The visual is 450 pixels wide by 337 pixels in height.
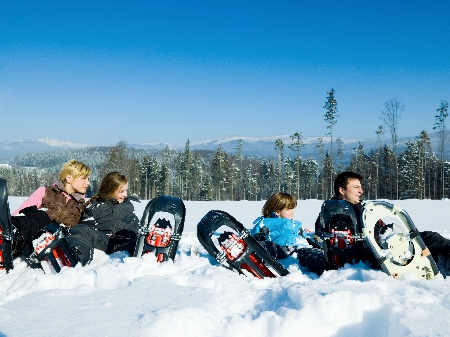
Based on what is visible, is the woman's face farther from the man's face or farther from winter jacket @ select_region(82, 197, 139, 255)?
the man's face

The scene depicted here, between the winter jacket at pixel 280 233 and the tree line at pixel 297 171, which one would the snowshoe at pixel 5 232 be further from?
the tree line at pixel 297 171

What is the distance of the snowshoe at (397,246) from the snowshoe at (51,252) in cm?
318

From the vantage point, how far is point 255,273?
3.65m

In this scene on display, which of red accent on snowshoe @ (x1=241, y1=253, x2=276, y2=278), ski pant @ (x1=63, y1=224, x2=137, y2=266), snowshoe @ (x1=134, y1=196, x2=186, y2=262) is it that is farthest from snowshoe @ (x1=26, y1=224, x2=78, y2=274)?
red accent on snowshoe @ (x1=241, y1=253, x2=276, y2=278)

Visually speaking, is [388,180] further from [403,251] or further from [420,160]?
[403,251]

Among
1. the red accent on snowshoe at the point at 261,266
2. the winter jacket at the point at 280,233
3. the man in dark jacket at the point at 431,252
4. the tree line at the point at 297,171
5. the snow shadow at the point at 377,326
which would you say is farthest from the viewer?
the tree line at the point at 297,171

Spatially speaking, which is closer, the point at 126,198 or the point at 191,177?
the point at 126,198

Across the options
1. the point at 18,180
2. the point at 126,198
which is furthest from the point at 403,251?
the point at 18,180

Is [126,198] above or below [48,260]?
above

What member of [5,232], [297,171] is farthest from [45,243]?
[297,171]

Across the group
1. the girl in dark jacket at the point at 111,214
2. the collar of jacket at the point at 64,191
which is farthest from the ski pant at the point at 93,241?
the collar of jacket at the point at 64,191

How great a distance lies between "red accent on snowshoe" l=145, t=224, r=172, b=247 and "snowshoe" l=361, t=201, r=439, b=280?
2.14 meters

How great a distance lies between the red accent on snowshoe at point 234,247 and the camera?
3752mm

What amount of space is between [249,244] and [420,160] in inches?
→ 1801
